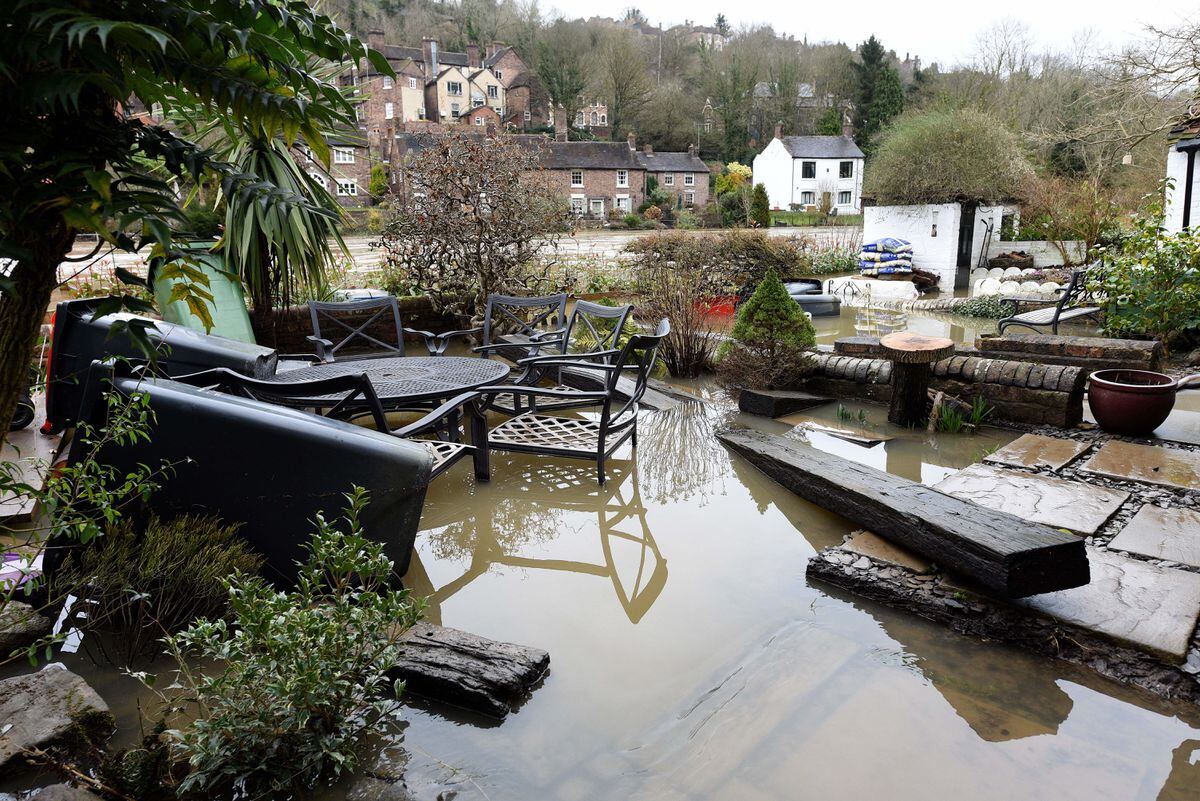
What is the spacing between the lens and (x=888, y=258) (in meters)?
17.6

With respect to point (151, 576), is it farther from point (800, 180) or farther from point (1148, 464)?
point (800, 180)

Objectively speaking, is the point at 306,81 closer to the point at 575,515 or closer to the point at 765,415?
the point at 575,515

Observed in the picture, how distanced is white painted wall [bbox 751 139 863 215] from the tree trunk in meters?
46.5

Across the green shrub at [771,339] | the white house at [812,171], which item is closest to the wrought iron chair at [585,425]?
the green shrub at [771,339]

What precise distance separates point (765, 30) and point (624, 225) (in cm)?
3277

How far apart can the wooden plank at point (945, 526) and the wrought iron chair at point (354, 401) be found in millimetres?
1924

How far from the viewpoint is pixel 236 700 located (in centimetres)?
215

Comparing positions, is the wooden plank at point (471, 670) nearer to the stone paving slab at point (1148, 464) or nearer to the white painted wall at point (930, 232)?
the stone paving slab at point (1148, 464)

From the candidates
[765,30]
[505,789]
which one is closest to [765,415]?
[505,789]

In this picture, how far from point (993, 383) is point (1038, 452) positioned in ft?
3.68

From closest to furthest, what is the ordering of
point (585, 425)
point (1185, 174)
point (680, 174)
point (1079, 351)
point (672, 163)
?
point (585, 425)
point (1079, 351)
point (1185, 174)
point (672, 163)
point (680, 174)

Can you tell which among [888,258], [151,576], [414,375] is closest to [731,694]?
[151,576]

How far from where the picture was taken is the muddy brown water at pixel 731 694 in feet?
7.67

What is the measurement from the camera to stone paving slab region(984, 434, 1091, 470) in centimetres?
493
